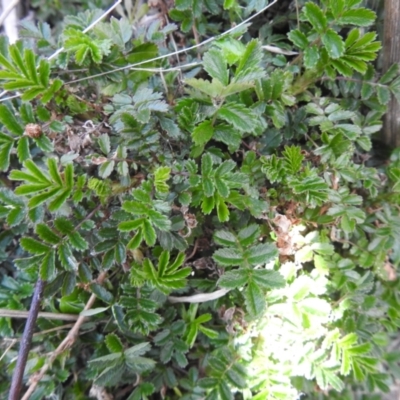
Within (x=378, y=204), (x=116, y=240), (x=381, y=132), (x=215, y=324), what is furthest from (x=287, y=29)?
(x=215, y=324)

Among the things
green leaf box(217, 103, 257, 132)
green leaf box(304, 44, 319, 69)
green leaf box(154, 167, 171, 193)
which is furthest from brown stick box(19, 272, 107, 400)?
green leaf box(304, 44, 319, 69)

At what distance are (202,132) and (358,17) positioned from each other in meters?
0.49

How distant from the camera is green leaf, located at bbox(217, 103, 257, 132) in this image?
0.97 metres

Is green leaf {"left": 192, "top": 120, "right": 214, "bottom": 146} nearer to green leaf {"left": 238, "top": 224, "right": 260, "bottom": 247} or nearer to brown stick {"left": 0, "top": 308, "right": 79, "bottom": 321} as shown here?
green leaf {"left": 238, "top": 224, "right": 260, "bottom": 247}

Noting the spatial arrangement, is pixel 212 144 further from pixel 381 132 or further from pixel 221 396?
pixel 221 396

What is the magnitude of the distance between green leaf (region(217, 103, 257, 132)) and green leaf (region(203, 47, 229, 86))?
2.3 inches

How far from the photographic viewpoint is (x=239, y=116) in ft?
3.22

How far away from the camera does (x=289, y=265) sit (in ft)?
3.71

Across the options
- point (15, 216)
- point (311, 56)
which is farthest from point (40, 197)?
point (311, 56)

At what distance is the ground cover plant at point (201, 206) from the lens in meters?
1.02

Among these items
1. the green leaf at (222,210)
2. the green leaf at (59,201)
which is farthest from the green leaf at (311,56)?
the green leaf at (59,201)

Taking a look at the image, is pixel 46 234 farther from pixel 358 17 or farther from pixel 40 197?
pixel 358 17

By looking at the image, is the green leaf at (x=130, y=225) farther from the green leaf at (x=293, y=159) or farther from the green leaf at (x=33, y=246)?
the green leaf at (x=293, y=159)

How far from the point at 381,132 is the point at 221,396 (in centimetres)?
97
